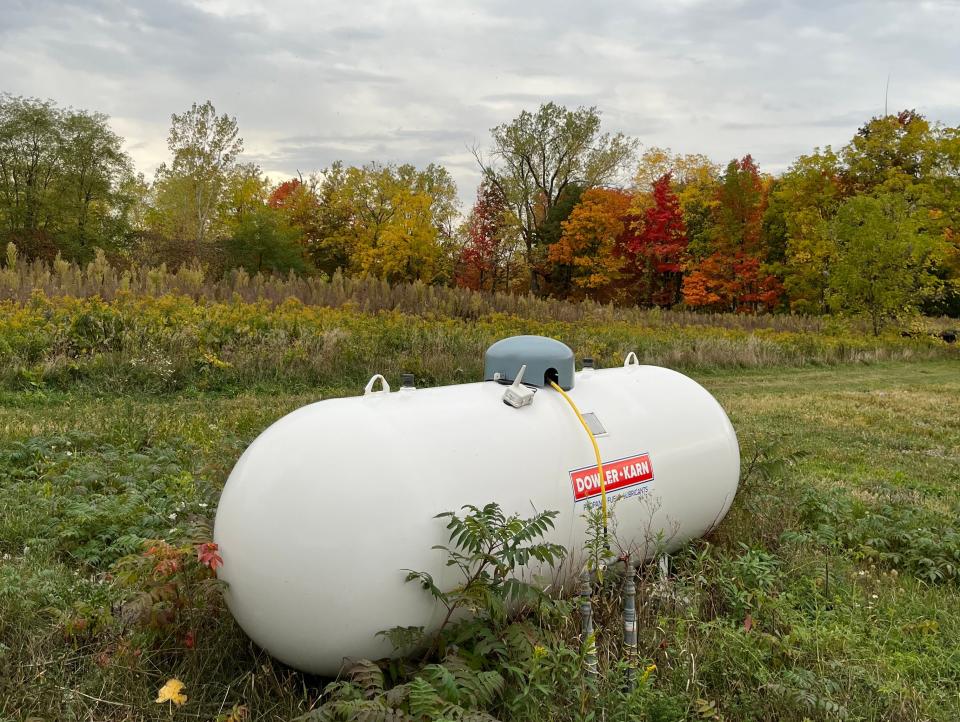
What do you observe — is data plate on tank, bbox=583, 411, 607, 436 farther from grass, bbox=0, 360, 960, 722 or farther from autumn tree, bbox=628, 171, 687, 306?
autumn tree, bbox=628, 171, 687, 306

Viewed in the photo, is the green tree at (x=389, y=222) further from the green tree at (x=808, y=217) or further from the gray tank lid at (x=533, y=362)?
the gray tank lid at (x=533, y=362)

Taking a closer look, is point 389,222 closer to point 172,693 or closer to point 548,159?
point 548,159

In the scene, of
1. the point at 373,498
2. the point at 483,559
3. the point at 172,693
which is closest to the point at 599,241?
the point at 483,559

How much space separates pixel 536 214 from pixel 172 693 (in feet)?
146

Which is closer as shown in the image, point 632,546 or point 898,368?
point 632,546

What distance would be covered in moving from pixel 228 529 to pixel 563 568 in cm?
147

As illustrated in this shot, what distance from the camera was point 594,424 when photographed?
361cm

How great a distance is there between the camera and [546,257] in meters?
39.4

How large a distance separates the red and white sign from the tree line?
22.2 metres

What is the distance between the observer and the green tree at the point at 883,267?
72.0ft

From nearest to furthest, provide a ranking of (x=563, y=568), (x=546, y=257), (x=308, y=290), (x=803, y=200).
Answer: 1. (x=563, y=568)
2. (x=308, y=290)
3. (x=803, y=200)
4. (x=546, y=257)

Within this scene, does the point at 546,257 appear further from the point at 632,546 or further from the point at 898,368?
the point at 632,546

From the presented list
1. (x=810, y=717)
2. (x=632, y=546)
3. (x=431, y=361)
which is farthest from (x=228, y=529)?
(x=431, y=361)

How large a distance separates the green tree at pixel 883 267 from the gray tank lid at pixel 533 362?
70.7 feet
